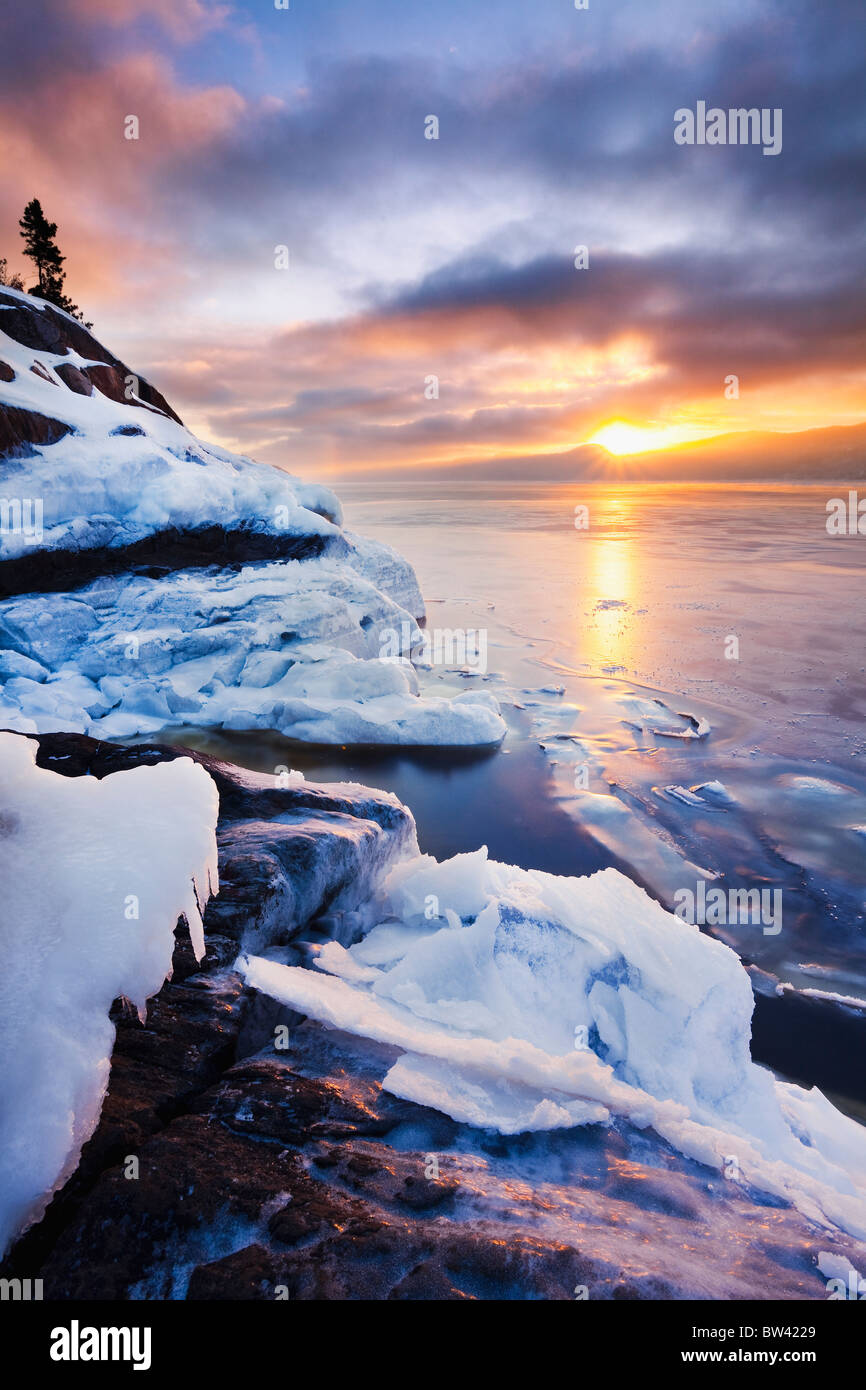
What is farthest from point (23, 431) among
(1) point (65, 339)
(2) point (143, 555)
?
(1) point (65, 339)

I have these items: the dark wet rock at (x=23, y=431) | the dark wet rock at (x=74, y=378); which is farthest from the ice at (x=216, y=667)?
the dark wet rock at (x=74, y=378)

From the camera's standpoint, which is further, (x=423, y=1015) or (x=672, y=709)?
(x=672, y=709)

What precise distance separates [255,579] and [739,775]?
12.9m

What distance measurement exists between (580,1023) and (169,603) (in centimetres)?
1450

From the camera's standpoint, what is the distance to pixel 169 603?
1572cm

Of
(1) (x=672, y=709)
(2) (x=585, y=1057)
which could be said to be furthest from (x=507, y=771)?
(2) (x=585, y=1057)

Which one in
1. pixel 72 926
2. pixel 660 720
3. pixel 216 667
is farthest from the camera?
pixel 216 667

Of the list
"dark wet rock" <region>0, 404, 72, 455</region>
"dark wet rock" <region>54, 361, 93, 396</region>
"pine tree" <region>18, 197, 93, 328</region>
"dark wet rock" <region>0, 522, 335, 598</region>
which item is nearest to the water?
"dark wet rock" <region>0, 522, 335, 598</region>

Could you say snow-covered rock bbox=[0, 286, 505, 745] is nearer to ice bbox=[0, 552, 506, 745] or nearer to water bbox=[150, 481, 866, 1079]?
ice bbox=[0, 552, 506, 745]

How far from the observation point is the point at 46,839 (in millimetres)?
3078

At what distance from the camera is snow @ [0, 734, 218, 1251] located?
7.98ft

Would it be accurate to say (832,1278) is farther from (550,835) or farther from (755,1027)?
(550,835)

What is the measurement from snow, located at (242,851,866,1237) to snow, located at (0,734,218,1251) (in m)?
1.07

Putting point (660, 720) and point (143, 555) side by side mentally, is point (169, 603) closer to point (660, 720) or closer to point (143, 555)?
point (143, 555)
